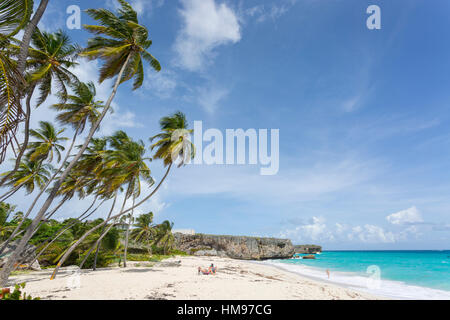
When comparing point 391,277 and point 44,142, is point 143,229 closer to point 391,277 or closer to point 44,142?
point 44,142

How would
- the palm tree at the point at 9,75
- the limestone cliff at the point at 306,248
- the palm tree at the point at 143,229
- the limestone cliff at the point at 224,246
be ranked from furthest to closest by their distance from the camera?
the limestone cliff at the point at 306,248 → the limestone cliff at the point at 224,246 → the palm tree at the point at 143,229 → the palm tree at the point at 9,75

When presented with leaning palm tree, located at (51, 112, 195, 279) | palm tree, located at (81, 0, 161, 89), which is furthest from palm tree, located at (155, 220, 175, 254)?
palm tree, located at (81, 0, 161, 89)

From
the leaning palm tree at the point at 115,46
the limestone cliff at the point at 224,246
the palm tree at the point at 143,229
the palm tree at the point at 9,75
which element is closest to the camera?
the palm tree at the point at 9,75

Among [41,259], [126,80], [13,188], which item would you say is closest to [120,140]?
[126,80]

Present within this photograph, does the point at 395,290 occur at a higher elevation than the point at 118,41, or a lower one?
lower

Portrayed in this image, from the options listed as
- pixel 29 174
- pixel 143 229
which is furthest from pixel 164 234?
pixel 29 174

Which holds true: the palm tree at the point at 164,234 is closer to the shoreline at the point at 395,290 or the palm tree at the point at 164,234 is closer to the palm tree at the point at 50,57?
the shoreline at the point at 395,290

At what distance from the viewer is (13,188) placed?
18859 millimetres

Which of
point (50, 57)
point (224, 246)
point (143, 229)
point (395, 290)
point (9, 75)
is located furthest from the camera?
point (224, 246)

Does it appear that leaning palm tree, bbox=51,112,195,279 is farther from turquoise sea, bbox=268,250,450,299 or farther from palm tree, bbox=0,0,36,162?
turquoise sea, bbox=268,250,450,299

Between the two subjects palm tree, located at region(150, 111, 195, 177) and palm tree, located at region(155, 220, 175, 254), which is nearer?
palm tree, located at region(150, 111, 195, 177)

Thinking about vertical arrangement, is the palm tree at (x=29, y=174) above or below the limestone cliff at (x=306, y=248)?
above

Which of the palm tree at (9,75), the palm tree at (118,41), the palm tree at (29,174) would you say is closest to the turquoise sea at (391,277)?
the palm tree at (9,75)
